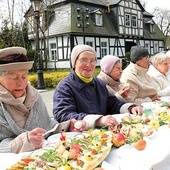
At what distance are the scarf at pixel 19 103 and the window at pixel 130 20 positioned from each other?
86.0ft

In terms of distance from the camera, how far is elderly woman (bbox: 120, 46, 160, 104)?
11.6 ft

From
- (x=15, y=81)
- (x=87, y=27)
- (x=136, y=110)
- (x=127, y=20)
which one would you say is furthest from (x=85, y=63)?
(x=127, y=20)

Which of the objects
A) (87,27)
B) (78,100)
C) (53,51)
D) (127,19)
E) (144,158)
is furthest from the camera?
(127,19)

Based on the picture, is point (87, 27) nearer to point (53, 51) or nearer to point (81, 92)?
point (53, 51)

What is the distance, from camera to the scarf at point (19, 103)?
175cm

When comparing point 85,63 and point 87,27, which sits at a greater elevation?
point 87,27

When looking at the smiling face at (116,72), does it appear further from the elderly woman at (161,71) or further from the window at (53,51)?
the window at (53,51)

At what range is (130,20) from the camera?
27.4m

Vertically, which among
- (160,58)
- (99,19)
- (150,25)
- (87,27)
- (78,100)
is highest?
(150,25)

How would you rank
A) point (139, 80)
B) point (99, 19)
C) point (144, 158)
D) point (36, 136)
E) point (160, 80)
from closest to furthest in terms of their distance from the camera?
point (144, 158), point (36, 136), point (139, 80), point (160, 80), point (99, 19)

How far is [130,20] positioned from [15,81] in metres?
27.0

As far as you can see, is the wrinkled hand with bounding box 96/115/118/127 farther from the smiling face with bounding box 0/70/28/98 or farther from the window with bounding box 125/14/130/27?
the window with bounding box 125/14/130/27

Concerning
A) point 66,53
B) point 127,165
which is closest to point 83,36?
point 66,53

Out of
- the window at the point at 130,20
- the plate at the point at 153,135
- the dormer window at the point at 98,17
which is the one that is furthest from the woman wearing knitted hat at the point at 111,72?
the window at the point at 130,20
